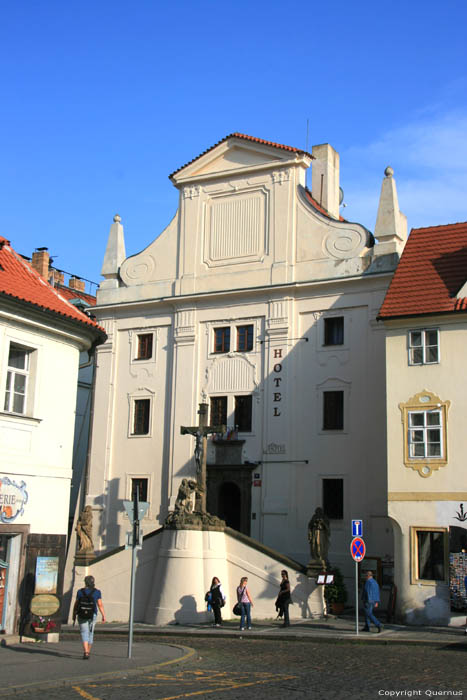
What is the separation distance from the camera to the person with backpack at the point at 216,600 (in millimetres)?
24578

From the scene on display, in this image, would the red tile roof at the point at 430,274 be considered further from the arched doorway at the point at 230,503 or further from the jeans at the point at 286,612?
the arched doorway at the point at 230,503

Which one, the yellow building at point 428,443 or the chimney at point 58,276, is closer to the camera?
the yellow building at point 428,443

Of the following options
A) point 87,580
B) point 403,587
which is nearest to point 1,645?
point 87,580

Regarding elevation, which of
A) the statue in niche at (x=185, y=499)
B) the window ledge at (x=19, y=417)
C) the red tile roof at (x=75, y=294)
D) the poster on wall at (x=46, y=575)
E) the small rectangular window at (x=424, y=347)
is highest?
the red tile roof at (x=75, y=294)

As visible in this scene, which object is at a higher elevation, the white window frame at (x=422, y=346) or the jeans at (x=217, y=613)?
the white window frame at (x=422, y=346)

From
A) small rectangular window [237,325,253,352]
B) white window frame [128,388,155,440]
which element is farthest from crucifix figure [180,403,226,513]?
white window frame [128,388,155,440]

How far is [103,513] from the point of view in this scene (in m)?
34.5

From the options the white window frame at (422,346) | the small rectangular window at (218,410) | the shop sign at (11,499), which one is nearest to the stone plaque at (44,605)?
the shop sign at (11,499)

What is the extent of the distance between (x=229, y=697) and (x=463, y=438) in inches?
574

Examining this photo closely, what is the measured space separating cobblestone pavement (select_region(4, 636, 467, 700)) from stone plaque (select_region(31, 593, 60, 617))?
334cm

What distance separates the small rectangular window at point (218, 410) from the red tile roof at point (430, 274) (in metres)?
9.37

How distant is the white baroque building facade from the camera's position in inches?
1219

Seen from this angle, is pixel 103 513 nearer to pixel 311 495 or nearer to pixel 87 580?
pixel 311 495

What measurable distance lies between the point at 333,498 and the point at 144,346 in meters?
10.6
